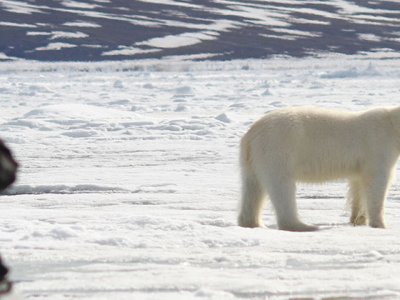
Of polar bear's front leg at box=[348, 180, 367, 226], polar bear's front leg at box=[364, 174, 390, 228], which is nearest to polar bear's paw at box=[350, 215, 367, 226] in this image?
polar bear's front leg at box=[348, 180, 367, 226]

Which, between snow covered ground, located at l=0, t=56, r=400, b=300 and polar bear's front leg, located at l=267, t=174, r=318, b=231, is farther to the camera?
polar bear's front leg, located at l=267, t=174, r=318, b=231

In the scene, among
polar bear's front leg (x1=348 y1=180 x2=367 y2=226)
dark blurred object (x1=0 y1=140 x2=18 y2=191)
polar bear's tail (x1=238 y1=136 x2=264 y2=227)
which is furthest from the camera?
polar bear's front leg (x1=348 y1=180 x2=367 y2=226)

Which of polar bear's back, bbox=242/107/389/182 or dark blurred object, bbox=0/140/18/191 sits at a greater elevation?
dark blurred object, bbox=0/140/18/191

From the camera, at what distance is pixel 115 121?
545 inches

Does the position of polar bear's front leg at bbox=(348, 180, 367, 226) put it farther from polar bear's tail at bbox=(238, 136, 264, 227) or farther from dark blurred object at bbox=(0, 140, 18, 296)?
dark blurred object at bbox=(0, 140, 18, 296)

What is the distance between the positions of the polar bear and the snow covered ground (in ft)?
0.59

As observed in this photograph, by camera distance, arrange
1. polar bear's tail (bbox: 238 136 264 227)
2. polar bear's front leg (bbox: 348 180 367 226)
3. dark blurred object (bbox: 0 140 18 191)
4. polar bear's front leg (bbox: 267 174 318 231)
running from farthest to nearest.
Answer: polar bear's front leg (bbox: 348 180 367 226) → polar bear's tail (bbox: 238 136 264 227) → polar bear's front leg (bbox: 267 174 318 231) → dark blurred object (bbox: 0 140 18 191)

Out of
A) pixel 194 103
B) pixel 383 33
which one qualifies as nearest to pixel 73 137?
pixel 194 103

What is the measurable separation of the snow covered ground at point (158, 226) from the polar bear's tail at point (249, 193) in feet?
0.35

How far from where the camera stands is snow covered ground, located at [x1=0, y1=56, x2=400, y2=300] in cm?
369

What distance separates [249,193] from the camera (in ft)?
19.1

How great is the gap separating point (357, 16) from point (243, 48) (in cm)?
1652

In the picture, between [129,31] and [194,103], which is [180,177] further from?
[129,31]

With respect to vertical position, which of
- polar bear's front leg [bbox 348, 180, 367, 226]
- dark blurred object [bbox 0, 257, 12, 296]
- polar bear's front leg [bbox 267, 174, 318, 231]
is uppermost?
dark blurred object [bbox 0, 257, 12, 296]
